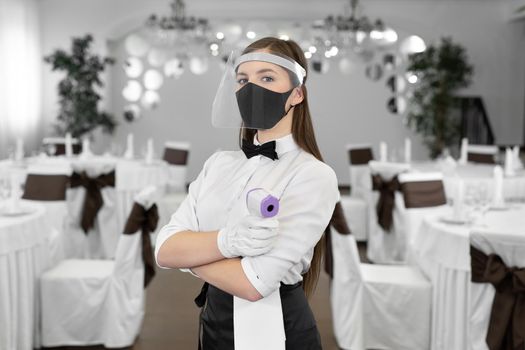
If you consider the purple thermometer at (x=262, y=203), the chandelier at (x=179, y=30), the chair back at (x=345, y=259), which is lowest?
the chair back at (x=345, y=259)

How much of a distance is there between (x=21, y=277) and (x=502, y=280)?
258 cm

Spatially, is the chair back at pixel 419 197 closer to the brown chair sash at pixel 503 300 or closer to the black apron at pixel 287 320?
the brown chair sash at pixel 503 300

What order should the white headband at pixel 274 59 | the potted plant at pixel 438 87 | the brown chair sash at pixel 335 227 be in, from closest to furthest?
the white headband at pixel 274 59, the brown chair sash at pixel 335 227, the potted plant at pixel 438 87

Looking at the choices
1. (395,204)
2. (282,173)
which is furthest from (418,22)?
(282,173)

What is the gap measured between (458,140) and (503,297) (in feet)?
26.1

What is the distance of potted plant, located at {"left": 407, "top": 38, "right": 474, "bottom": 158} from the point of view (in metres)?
10.1

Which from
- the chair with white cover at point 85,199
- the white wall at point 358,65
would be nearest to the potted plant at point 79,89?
the white wall at point 358,65

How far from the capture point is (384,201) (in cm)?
573

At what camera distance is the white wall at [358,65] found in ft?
35.2

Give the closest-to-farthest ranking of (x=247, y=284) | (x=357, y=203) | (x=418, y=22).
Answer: (x=247, y=284)
(x=357, y=203)
(x=418, y=22)

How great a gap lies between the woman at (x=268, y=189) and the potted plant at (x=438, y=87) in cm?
900

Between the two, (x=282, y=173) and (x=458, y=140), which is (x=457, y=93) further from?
(x=282, y=173)

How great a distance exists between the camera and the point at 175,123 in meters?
11.3

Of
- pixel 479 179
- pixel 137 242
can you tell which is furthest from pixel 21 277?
pixel 479 179
